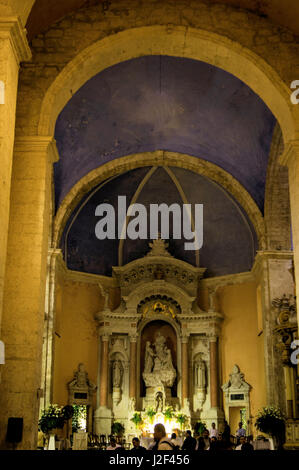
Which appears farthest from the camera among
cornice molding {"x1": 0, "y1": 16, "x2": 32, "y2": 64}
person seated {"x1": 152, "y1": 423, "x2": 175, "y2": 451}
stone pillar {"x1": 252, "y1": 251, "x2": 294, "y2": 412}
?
stone pillar {"x1": 252, "y1": 251, "x2": 294, "y2": 412}

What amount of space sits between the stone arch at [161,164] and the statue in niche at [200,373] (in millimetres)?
5196

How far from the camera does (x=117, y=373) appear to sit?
20812mm

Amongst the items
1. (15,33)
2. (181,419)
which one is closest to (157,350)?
(181,419)

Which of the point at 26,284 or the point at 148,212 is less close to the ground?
the point at 148,212

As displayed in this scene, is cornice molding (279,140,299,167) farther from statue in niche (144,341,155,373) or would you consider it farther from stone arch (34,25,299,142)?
statue in niche (144,341,155,373)

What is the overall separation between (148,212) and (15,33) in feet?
46.1

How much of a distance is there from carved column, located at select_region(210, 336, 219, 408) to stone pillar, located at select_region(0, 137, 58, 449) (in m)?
11.4

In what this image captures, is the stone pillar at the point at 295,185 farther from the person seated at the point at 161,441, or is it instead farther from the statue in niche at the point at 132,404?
the statue in niche at the point at 132,404

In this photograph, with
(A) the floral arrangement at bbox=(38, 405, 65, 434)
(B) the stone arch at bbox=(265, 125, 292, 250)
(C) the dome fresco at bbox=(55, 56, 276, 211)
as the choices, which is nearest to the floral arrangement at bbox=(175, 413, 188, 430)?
(A) the floral arrangement at bbox=(38, 405, 65, 434)

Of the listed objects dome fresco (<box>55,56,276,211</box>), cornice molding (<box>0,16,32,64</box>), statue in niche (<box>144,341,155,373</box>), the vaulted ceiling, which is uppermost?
dome fresco (<box>55,56,276,211</box>)

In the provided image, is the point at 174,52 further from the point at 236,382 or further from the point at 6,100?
the point at 236,382

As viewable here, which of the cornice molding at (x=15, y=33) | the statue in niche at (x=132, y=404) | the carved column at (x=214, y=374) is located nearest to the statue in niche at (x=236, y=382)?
the carved column at (x=214, y=374)

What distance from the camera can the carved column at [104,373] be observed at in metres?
20.3

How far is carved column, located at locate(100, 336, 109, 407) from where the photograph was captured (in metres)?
20.3
